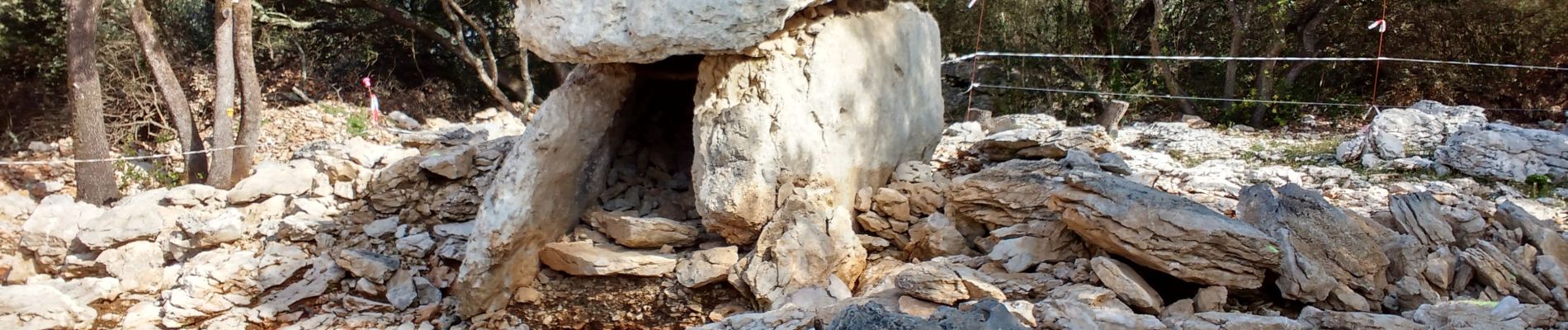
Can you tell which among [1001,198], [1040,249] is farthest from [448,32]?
[1040,249]

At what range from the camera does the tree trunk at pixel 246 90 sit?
330 inches

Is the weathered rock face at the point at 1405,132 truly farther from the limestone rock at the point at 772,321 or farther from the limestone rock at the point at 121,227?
the limestone rock at the point at 121,227

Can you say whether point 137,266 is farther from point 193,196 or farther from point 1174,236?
point 1174,236

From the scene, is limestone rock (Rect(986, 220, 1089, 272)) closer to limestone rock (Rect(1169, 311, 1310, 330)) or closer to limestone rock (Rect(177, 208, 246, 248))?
limestone rock (Rect(1169, 311, 1310, 330))

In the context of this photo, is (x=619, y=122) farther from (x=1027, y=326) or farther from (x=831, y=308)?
(x=1027, y=326)

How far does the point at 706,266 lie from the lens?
4.96 meters

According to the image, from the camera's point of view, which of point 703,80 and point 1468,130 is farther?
point 1468,130

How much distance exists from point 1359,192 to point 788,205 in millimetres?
3915

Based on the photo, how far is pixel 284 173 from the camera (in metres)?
6.69

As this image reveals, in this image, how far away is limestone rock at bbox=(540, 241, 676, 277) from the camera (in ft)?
16.7

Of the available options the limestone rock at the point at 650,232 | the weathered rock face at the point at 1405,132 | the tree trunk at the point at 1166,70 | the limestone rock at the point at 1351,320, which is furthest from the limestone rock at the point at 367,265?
the tree trunk at the point at 1166,70

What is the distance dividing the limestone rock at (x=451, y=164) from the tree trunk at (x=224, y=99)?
121 inches

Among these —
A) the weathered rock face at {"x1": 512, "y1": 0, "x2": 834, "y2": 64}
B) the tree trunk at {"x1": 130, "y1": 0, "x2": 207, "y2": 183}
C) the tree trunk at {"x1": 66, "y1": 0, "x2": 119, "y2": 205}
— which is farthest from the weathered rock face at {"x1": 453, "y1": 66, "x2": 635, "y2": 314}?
the tree trunk at {"x1": 130, "y1": 0, "x2": 207, "y2": 183}

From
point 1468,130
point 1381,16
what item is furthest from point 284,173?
point 1381,16
